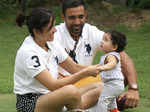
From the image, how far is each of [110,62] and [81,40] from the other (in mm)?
707

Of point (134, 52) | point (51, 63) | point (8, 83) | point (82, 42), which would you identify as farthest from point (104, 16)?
point (51, 63)

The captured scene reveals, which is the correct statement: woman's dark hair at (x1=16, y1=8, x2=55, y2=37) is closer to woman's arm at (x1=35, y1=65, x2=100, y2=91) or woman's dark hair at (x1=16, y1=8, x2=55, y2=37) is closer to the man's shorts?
woman's arm at (x1=35, y1=65, x2=100, y2=91)

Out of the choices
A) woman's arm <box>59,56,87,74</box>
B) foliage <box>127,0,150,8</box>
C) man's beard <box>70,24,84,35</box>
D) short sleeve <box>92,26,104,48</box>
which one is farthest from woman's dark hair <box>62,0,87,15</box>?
foliage <box>127,0,150,8</box>

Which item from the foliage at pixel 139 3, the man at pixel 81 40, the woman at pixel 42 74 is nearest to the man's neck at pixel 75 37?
the man at pixel 81 40

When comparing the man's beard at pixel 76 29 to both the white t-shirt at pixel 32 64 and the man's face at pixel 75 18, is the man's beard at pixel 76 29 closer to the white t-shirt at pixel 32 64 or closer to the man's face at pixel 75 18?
the man's face at pixel 75 18

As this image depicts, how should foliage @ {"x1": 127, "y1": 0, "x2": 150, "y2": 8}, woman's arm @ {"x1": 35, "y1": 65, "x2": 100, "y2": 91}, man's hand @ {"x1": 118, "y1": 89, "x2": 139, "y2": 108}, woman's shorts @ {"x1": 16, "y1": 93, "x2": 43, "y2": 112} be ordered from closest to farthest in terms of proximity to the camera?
woman's arm @ {"x1": 35, "y1": 65, "x2": 100, "y2": 91} → woman's shorts @ {"x1": 16, "y1": 93, "x2": 43, "y2": 112} → man's hand @ {"x1": 118, "y1": 89, "x2": 139, "y2": 108} → foliage @ {"x1": 127, "y1": 0, "x2": 150, "y2": 8}

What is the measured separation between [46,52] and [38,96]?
0.38 meters

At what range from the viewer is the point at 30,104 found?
356 cm

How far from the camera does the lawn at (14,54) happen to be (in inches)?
190

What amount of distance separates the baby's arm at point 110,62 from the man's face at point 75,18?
59 centimetres

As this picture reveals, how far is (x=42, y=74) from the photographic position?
3352mm

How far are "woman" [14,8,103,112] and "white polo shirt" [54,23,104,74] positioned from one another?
67cm

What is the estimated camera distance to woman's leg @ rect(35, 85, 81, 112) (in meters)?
3.38

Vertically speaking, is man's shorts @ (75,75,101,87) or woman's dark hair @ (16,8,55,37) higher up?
woman's dark hair @ (16,8,55,37)
